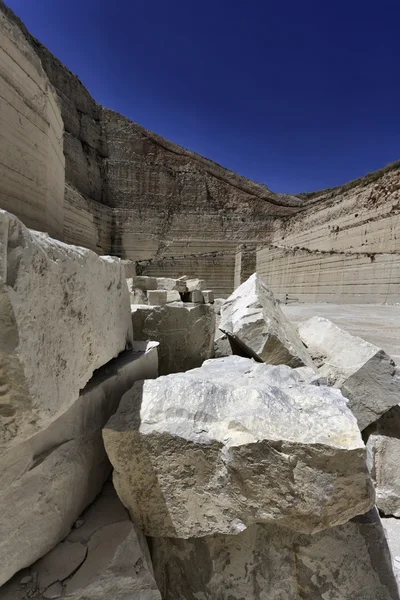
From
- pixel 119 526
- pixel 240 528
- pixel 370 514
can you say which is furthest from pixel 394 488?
Answer: pixel 119 526

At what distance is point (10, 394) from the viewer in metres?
0.70

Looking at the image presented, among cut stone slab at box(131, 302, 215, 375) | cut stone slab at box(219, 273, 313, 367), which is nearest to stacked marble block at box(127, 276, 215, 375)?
cut stone slab at box(131, 302, 215, 375)

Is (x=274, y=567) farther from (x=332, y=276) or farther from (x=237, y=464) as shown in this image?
(x=332, y=276)

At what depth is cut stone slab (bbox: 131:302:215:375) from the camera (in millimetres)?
2168

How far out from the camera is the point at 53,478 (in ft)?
3.13

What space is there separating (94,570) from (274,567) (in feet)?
2.06

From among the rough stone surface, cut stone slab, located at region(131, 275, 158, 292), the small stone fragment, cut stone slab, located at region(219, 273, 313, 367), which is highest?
cut stone slab, located at region(131, 275, 158, 292)

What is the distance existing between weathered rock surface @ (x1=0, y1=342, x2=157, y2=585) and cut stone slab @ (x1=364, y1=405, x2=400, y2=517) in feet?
4.28

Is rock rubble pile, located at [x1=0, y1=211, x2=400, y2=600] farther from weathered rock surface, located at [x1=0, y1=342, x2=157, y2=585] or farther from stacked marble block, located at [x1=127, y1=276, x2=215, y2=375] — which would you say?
stacked marble block, located at [x1=127, y1=276, x2=215, y2=375]

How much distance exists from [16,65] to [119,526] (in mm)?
1957

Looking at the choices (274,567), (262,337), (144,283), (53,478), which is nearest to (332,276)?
(144,283)

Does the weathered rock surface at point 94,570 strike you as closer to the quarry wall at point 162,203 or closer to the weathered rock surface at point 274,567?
the weathered rock surface at point 274,567

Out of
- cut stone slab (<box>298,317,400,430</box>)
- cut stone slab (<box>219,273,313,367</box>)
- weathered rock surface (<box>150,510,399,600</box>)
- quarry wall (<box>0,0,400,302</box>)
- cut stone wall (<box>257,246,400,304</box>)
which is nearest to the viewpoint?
weathered rock surface (<box>150,510,399,600</box>)

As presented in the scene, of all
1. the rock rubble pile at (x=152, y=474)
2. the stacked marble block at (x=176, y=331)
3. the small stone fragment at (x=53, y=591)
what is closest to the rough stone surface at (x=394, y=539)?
the rock rubble pile at (x=152, y=474)
